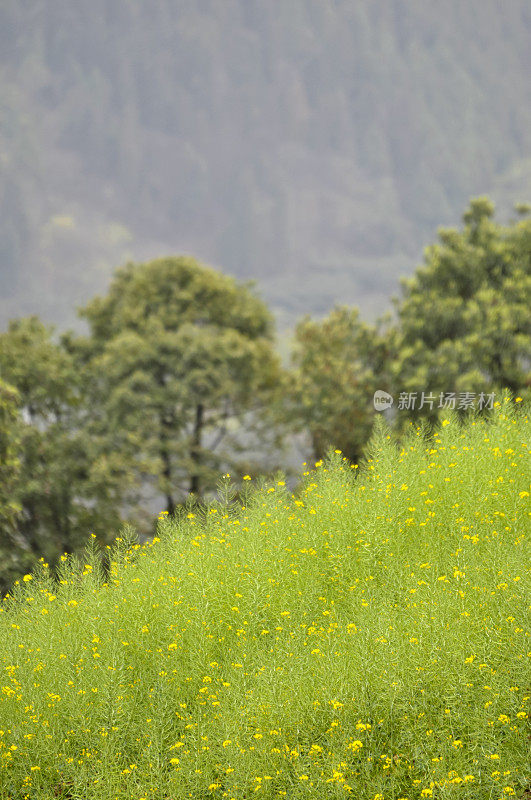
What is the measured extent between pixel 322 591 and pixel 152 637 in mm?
1651

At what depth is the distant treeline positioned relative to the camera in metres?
16.3

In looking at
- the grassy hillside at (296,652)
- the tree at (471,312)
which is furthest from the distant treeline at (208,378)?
the grassy hillside at (296,652)

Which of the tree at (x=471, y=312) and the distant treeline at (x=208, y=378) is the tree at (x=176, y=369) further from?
the tree at (x=471, y=312)

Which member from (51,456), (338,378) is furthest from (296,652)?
(338,378)

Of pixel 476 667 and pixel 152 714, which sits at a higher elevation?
pixel 476 667

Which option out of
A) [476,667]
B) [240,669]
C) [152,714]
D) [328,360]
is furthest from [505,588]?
[328,360]

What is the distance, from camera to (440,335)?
17.7 meters

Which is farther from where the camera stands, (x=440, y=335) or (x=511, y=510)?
(x=440, y=335)

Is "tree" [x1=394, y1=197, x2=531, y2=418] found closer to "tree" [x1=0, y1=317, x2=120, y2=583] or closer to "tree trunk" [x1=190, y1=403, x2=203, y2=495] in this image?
"tree trunk" [x1=190, y1=403, x2=203, y2=495]

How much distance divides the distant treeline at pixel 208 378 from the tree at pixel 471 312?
4 centimetres

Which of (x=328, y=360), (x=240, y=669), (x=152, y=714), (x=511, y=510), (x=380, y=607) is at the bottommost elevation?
(x=152, y=714)

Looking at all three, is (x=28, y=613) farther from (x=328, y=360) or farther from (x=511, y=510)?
(x=328, y=360)

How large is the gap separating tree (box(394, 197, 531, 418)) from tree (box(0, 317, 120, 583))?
8631mm

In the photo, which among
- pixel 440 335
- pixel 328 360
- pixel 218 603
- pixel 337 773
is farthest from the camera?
pixel 328 360
